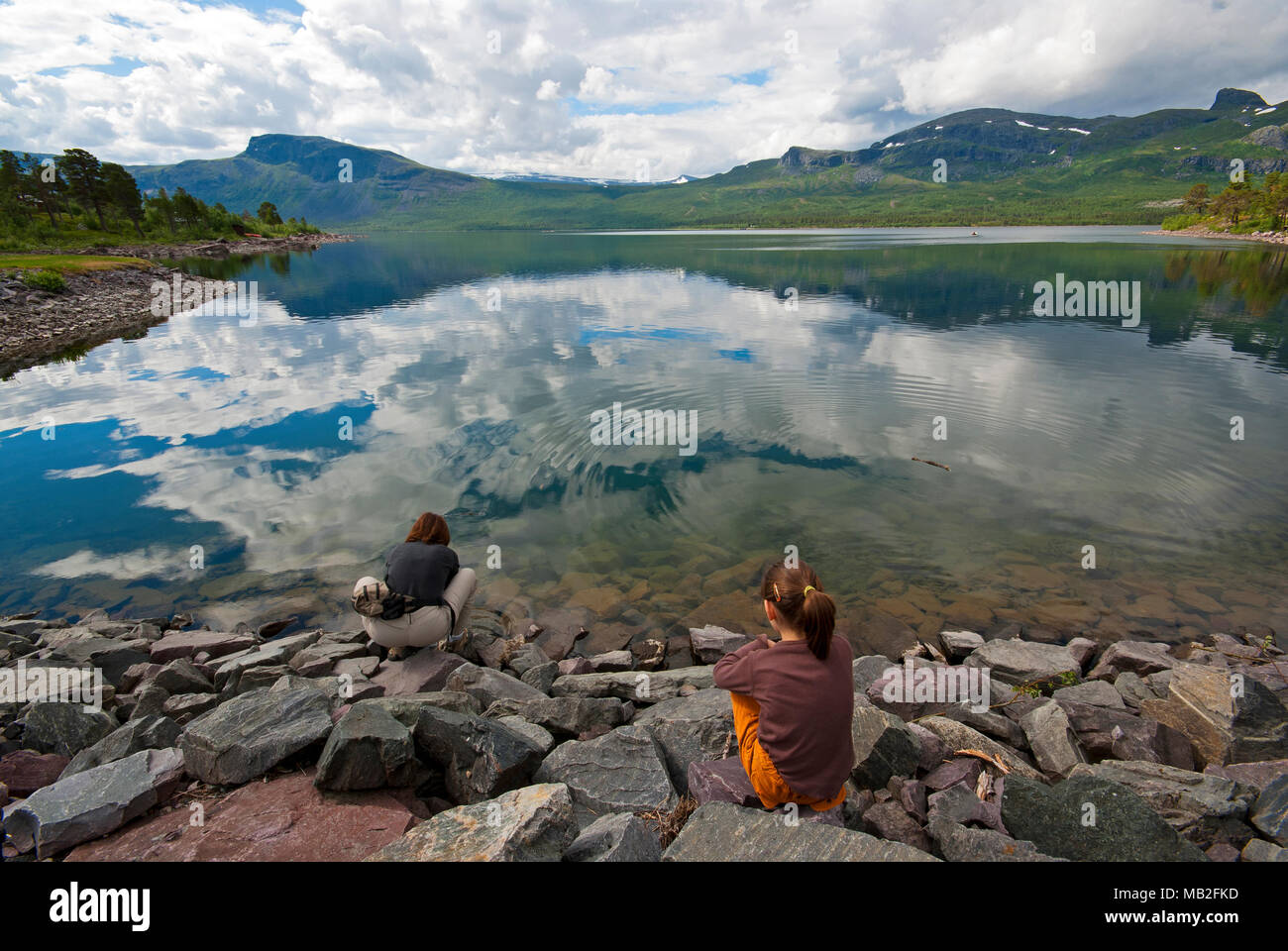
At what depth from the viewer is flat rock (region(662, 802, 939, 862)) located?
14.7 ft

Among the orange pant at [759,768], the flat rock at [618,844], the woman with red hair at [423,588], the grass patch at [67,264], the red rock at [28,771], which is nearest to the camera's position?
the flat rock at [618,844]

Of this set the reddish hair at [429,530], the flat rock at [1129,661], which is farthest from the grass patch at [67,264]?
the flat rock at [1129,661]

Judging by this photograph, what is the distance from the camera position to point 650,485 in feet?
55.3

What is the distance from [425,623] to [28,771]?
4.36 metres

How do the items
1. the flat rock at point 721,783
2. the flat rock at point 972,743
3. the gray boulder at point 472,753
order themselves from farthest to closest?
the flat rock at point 972,743
the gray boulder at point 472,753
the flat rock at point 721,783

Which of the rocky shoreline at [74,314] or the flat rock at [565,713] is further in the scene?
the rocky shoreline at [74,314]

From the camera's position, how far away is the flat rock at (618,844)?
15.1 ft

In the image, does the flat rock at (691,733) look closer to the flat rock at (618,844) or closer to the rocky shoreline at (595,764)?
the rocky shoreline at (595,764)

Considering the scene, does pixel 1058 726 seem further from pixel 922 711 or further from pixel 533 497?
pixel 533 497

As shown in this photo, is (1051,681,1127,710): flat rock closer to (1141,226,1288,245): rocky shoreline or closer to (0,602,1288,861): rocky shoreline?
(0,602,1288,861): rocky shoreline

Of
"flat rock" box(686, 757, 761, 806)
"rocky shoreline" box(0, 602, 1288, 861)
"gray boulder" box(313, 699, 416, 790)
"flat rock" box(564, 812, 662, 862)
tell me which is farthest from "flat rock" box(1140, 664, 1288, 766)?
"gray boulder" box(313, 699, 416, 790)

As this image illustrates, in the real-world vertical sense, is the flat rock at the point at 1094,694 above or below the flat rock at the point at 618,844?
below

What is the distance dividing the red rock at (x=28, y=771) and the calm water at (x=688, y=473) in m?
5.07
